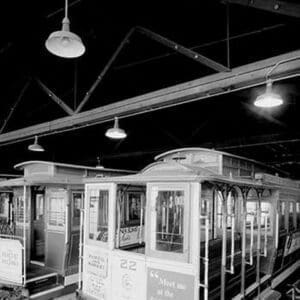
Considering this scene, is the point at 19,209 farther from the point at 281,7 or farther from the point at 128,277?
the point at 281,7

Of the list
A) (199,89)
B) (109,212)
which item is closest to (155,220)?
(109,212)

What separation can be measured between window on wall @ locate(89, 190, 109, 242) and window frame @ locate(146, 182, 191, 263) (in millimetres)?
1459

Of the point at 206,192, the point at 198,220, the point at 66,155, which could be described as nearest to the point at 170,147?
the point at 206,192

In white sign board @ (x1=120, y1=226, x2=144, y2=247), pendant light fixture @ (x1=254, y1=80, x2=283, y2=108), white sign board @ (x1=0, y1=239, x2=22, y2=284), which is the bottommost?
white sign board @ (x1=0, y1=239, x2=22, y2=284)

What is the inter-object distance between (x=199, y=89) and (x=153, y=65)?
11.6ft

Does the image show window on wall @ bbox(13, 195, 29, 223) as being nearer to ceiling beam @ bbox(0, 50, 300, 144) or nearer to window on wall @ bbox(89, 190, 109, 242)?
ceiling beam @ bbox(0, 50, 300, 144)

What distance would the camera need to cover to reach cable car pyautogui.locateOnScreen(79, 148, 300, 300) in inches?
182

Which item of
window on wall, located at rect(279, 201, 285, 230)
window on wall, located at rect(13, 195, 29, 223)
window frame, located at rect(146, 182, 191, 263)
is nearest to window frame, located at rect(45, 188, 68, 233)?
window on wall, located at rect(13, 195, 29, 223)

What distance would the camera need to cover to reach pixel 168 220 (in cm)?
520

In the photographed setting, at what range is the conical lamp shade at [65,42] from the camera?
12.4 feet

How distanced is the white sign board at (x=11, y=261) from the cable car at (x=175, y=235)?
57.5 inches

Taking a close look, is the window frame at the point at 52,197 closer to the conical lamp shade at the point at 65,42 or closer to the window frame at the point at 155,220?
the window frame at the point at 155,220

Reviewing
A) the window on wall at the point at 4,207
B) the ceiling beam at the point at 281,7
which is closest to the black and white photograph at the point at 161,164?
the ceiling beam at the point at 281,7

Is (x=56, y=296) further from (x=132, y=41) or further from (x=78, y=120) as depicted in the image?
(x=132, y=41)
